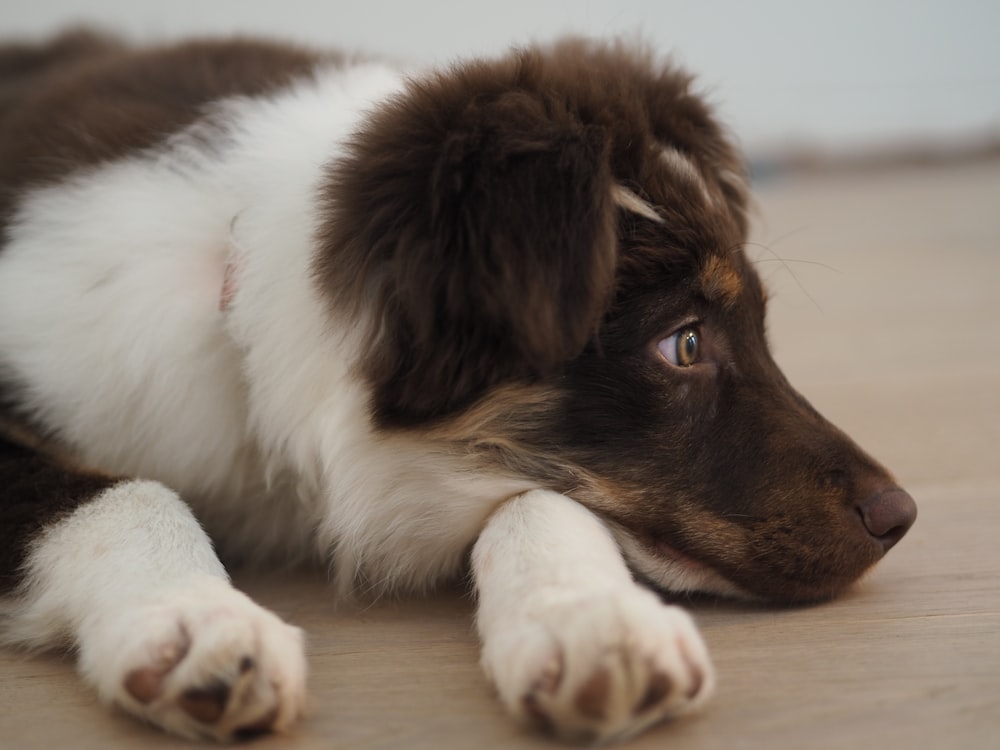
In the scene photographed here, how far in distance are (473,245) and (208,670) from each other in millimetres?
788

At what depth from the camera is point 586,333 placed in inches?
72.2

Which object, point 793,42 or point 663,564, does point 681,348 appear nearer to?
point 663,564

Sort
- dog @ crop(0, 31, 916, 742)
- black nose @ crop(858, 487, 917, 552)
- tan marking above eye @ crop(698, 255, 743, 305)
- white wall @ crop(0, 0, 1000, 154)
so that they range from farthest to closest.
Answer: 1. white wall @ crop(0, 0, 1000, 154)
2. tan marking above eye @ crop(698, 255, 743, 305)
3. black nose @ crop(858, 487, 917, 552)
4. dog @ crop(0, 31, 916, 742)

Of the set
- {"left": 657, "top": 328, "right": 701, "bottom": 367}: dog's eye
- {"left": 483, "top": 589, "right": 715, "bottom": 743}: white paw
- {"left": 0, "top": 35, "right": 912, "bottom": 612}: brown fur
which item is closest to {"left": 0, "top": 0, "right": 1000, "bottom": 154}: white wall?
{"left": 0, "top": 35, "right": 912, "bottom": 612}: brown fur

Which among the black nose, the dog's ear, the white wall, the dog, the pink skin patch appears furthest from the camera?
the white wall

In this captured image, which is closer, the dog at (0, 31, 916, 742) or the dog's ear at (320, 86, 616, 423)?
the dog at (0, 31, 916, 742)

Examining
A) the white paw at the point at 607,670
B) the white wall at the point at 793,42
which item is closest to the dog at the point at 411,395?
the white paw at the point at 607,670

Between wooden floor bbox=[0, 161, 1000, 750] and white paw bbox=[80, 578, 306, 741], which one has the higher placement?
white paw bbox=[80, 578, 306, 741]

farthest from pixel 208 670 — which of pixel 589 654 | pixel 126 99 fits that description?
pixel 126 99

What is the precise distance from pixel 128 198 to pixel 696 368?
129 cm

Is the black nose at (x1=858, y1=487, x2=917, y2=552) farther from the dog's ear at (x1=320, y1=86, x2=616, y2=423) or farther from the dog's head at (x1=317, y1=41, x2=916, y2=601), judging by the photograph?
the dog's ear at (x1=320, y1=86, x2=616, y2=423)

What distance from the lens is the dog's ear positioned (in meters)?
1.80

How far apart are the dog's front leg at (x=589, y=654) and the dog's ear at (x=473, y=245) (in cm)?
38

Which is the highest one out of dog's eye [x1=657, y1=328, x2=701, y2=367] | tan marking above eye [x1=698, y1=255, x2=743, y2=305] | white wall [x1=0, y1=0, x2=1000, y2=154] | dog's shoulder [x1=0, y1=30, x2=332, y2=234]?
dog's shoulder [x1=0, y1=30, x2=332, y2=234]
